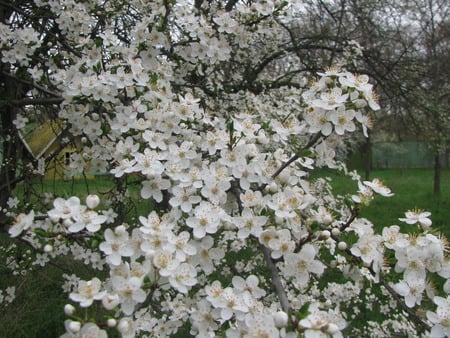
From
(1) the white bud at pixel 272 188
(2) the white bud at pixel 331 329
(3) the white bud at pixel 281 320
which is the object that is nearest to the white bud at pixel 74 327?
(3) the white bud at pixel 281 320

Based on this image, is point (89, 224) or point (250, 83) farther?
point (250, 83)

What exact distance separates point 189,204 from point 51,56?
2.02 m

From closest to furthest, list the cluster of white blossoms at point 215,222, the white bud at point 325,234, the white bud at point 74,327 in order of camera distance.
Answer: the white bud at point 74,327 → the cluster of white blossoms at point 215,222 → the white bud at point 325,234

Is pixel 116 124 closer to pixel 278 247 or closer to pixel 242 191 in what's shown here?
pixel 242 191

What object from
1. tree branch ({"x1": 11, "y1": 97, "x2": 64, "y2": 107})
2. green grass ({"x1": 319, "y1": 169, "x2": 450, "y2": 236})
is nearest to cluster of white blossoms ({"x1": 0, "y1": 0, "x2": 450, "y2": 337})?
tree branch ({"x1": 11, "y1": 97, "x2": 64, "y2": 107})

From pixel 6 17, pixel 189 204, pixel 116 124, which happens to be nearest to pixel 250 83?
pixel 6 17

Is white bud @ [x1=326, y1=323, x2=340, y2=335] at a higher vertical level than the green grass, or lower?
higher

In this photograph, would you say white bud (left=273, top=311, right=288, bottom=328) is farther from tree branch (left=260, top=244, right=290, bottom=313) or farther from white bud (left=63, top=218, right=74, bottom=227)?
white bud (left=63, top=218, right=74, bottom=227)

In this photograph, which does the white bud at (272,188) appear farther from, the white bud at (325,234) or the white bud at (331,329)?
the white bud at (331,329)

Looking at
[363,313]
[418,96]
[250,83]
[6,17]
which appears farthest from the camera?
[418,96]

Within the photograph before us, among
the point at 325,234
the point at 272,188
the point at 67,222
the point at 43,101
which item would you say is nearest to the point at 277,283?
the point at 325,234

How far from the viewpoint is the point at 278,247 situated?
58.0 inches

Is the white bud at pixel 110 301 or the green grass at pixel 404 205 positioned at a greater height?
the white bud at pixel 110 301

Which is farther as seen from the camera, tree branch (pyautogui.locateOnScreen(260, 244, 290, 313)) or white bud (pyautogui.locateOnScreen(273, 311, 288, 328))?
tree branch (pyautogui.locateOnScreen(260, 244, 290, 313))
